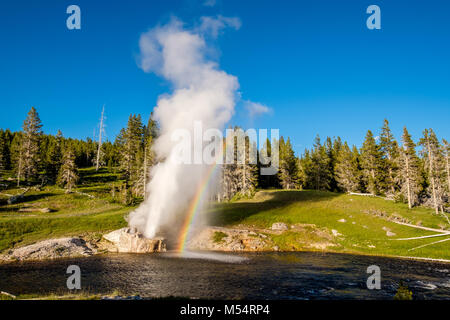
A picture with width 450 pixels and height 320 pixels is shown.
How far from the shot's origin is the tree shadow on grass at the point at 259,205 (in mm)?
50469

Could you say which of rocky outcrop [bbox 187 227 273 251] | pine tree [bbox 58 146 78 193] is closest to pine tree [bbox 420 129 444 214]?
rocky outcrop [bbox 187 227 273 251]

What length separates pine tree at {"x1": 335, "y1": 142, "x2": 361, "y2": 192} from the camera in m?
78.9

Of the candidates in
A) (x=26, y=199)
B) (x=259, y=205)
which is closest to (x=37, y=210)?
(x=26, y=199)

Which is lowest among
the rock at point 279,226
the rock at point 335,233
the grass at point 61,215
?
the rock at point 335,233

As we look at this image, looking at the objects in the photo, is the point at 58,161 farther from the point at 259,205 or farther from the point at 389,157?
the point at 389,157

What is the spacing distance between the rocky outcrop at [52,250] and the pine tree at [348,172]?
7258cm

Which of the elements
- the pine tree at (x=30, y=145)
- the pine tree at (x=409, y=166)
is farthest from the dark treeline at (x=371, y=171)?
the pine tree at (x=30, y=145)

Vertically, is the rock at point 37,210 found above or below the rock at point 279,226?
above

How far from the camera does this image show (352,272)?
81.4ft

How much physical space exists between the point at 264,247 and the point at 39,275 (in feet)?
89.5

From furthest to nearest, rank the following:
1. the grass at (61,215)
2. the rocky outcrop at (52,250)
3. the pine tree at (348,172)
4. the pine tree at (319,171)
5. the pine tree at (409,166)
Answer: the pine tree at (319,171) < the pine tree at (348,172) < the pine tree at (409,166) < the grass at (61,215) < the rocky outcrop at (52,250)

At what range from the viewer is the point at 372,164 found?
71000mm

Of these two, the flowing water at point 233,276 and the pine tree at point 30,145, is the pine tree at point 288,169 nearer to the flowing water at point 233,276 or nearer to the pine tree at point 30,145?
the flowing water at point 233,276
